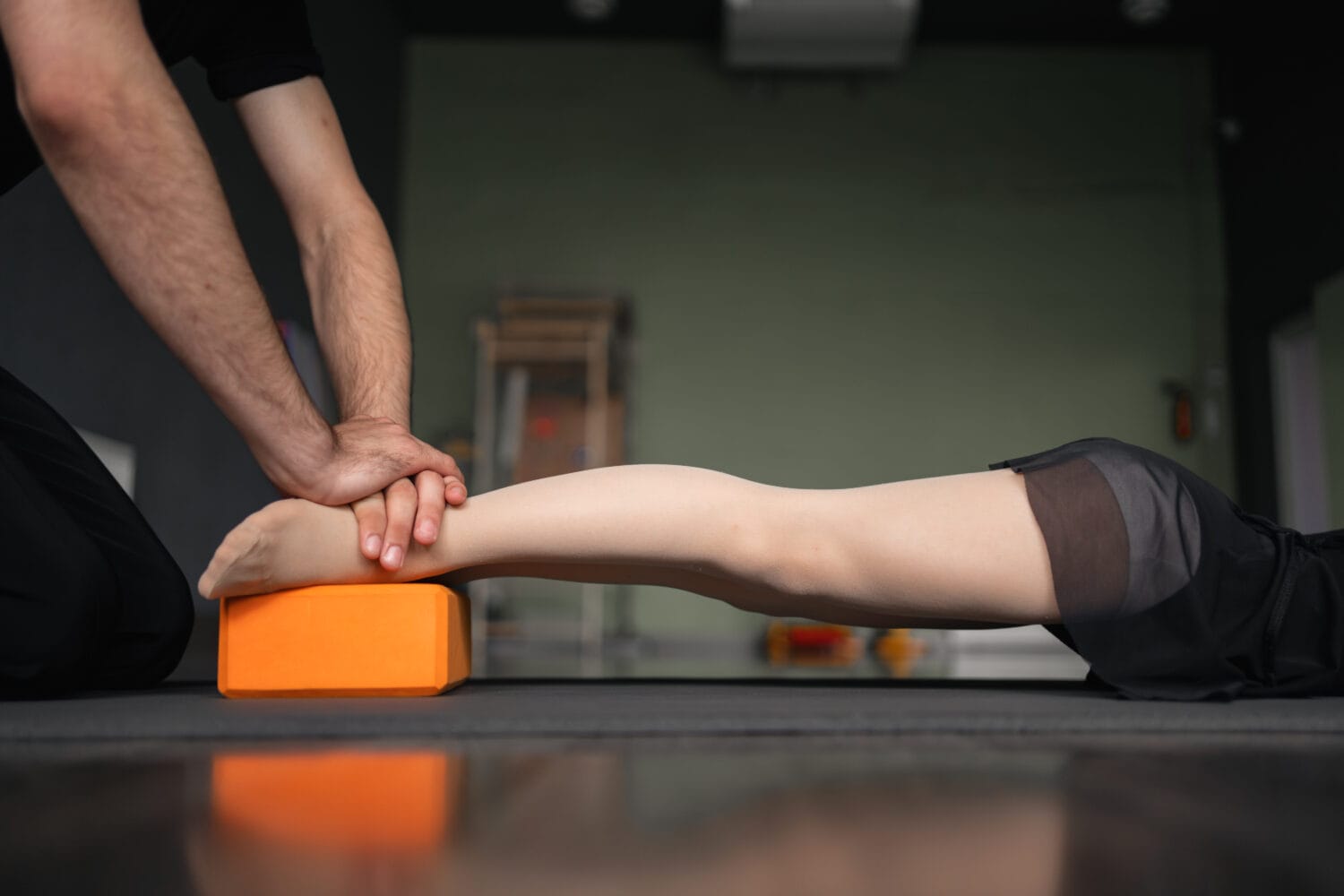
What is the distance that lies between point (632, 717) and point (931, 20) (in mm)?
5157

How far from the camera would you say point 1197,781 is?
61 centimetres

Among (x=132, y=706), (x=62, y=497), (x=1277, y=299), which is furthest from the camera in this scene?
(x=1277, y=299)

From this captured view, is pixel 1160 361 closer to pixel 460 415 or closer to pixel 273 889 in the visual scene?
pixel 460 415

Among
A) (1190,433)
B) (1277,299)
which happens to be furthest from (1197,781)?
(1190,433)

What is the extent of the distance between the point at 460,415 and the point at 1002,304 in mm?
2819

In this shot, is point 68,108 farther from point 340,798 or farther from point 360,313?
point 340,798

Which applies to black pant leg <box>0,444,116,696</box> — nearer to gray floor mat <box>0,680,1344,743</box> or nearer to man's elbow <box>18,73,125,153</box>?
gray floor mat <box>0,680,1344,743</box>

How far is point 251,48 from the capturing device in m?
1.37

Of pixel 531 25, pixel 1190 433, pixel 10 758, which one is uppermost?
pixel 531 25

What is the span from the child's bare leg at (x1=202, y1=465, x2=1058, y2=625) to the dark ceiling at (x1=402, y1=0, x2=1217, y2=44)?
461cm

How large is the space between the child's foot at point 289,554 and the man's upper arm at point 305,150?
59cm

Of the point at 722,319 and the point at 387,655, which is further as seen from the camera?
the point at 722,319

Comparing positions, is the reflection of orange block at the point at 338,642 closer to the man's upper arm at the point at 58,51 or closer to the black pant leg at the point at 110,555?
the black pant leg at the point at 110,555

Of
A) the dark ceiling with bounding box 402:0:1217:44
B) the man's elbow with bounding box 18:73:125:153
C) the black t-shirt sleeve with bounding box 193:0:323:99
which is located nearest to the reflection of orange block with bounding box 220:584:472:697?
the man's elbow with bounding box 18:73:125:153
